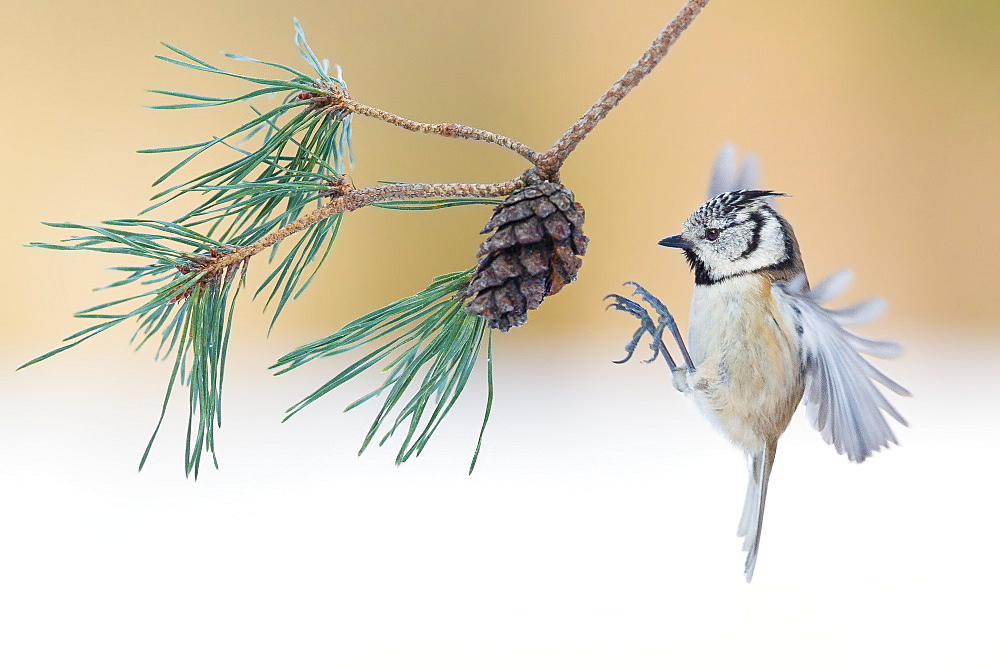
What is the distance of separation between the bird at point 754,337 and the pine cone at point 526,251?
0.30ft

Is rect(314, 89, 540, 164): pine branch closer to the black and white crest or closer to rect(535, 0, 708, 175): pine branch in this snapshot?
rect(535, 0, 708, 175): pine branch

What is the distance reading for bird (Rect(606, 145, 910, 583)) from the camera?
39cm

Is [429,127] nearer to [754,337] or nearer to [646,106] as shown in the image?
[754,337]

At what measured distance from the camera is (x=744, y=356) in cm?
42

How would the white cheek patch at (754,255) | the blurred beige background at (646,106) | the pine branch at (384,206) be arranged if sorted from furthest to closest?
1. the blurred beige background at (646,106)
2. the white cheek patch at (754,255)
3. the pine branch at (384,206)

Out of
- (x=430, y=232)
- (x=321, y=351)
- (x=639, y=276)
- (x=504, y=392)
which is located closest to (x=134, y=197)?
(x=430, y=232)

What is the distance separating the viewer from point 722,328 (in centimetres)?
42

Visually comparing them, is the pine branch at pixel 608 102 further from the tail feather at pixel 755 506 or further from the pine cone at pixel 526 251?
the tail feather at pixel 755 506

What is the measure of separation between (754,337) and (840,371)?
0.04 metres

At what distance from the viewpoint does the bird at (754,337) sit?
392mm

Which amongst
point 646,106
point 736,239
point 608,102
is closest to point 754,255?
point 736,239

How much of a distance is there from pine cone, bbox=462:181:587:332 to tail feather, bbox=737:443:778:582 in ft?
0.62

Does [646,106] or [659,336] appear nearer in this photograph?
[659,336]

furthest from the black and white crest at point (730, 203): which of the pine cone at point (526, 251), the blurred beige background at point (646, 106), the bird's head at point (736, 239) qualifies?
the blurred beige background at point (646, 106)
